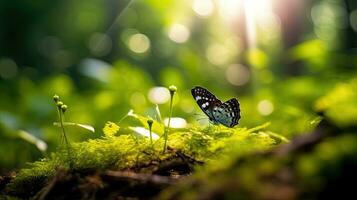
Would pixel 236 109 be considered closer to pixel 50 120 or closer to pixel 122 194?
pixel 122 194

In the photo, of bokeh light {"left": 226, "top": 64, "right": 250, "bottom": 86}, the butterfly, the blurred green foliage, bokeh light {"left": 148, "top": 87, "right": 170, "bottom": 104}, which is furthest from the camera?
bokeh light {"left": 226, "top": 64, "right": 250, "bottom": 86}

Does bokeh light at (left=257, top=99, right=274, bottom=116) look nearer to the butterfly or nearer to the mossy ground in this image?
the butterfly

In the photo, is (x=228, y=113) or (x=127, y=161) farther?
(x=228, y=113)

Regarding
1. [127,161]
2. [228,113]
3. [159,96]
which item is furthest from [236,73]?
[127,161]

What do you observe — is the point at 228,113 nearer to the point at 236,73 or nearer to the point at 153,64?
the point at 153,64

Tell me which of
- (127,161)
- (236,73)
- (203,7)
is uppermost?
(203,7)

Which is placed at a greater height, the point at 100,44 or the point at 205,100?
the point at 100,44

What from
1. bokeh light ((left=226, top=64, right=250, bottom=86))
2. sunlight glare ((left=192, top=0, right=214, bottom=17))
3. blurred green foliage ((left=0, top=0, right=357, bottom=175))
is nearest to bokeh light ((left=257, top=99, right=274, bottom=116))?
blurred green foliage ((left=0, top=0, right=357, bottom=175))

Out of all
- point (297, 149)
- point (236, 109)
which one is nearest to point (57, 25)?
point (236, 109)
